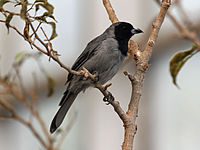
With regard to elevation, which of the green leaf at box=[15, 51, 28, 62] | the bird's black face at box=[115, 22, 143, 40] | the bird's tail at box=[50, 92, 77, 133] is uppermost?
the green leaf at box=[15, 51, 28, 62]

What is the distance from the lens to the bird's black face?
3.89 meters

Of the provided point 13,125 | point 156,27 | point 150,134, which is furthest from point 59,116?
point 13,125

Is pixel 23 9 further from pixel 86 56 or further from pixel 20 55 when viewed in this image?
pixel 86 56

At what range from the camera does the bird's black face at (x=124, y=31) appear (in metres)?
3.89

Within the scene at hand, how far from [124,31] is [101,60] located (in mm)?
530

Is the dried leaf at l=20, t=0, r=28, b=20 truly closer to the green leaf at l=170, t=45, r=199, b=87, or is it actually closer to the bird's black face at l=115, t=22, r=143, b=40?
the green leaf at l=170, t=45, r=199, b=87

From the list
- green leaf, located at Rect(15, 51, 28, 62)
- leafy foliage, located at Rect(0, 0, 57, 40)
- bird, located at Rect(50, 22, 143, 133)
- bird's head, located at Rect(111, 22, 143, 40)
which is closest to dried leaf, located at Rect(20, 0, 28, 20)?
leafy foliage, located at Rect(0, 0, 57, 40)

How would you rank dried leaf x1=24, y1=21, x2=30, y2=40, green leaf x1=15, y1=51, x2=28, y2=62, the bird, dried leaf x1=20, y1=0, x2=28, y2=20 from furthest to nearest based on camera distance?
the bird
green leaf x1=15, y1=51, x2=28, y2=62
dried leaf x1=24, y1=21, x2=30, y2=40
dried leaf x1=20, y1=0, x2=28, y2=20

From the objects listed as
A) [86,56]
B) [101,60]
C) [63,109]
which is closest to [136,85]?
[101,60]

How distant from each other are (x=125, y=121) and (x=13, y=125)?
317 inches

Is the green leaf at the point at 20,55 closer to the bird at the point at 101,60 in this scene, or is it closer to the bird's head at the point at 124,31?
the bird at the point at 101,60

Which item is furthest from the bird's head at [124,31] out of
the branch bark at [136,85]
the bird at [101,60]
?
the branch bark at [136,85]

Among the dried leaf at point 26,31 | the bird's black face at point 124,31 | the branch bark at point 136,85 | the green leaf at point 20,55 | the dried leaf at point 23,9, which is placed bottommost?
the branch bark at point 136,85

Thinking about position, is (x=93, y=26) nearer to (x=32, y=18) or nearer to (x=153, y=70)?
(x=153, y=70)
